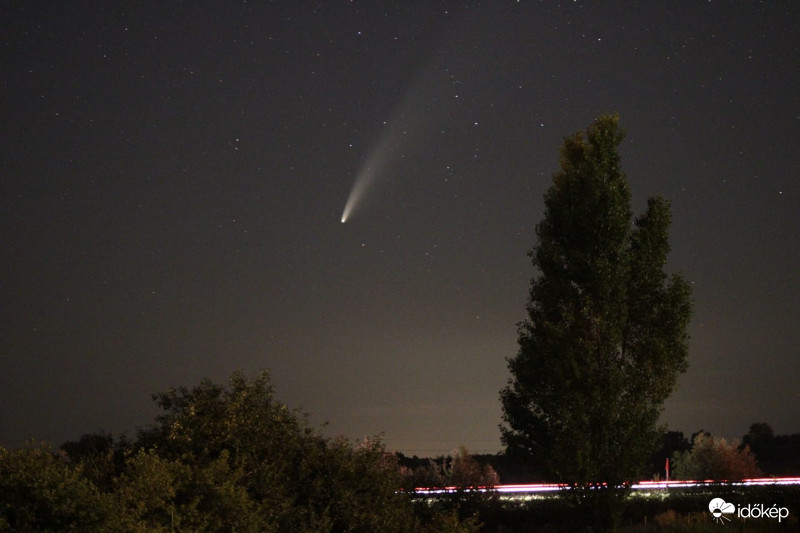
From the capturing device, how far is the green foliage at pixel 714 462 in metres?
58.1

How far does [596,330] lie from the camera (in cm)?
2428

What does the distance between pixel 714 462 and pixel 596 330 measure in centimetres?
3993

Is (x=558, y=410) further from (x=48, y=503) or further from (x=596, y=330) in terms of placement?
(x=48, y=503)

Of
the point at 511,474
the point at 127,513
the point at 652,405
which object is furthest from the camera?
the point at 511,474

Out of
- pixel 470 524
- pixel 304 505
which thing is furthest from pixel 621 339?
pixel 304 505

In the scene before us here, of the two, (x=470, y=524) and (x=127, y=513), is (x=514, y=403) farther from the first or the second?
(x=127, y=513)

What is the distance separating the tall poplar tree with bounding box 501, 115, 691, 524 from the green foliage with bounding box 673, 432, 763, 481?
3684cm

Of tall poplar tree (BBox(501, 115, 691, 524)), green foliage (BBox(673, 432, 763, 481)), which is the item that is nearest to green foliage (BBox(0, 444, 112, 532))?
tall poplar tree (BBox(501, 115, 691, 524))

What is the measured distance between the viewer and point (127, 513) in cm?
1096

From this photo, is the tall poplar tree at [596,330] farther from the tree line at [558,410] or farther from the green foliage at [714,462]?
the green foliage at [714,462]

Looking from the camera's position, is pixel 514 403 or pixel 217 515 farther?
pixel 514 403

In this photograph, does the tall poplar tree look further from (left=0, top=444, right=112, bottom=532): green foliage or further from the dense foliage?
(left=0, top=444, right=112, bottom=532): green foliage

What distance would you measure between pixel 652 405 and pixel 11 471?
18.2 m

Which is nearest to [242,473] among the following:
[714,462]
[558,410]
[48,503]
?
[48,503]
